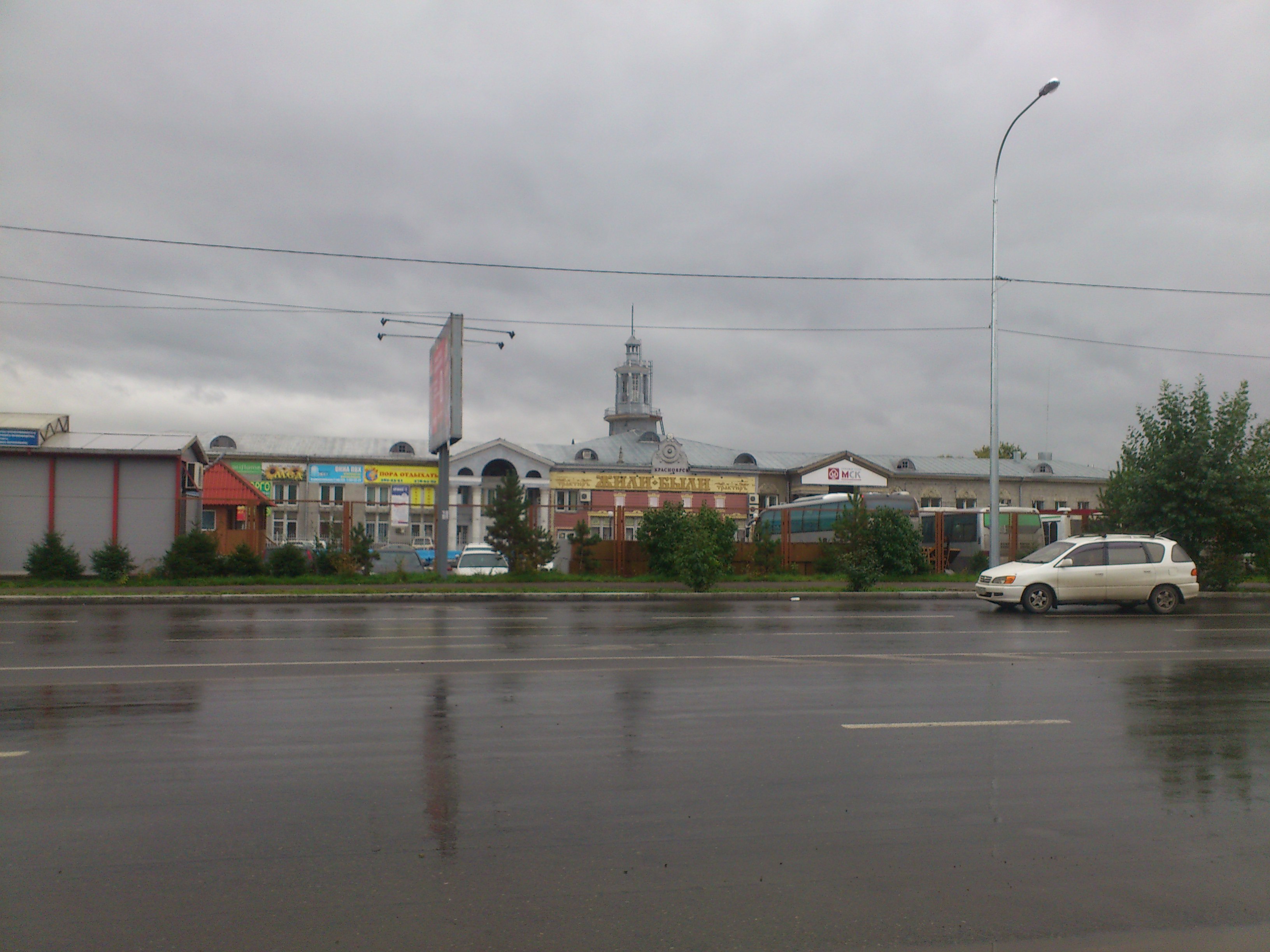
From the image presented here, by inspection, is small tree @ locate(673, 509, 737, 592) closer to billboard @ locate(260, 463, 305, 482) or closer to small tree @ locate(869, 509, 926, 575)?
small tree @ locate(869, 509, 926, 575)

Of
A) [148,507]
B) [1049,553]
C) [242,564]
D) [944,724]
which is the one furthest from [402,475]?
[944,724]

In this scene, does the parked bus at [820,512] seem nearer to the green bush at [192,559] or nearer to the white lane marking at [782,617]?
the white lane marking at [782,617]

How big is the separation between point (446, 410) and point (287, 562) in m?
6.37

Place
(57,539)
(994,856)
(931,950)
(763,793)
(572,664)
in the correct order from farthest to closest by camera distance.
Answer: (57,539) < (572,664) < (763,793) < (994,856) < (931,950)

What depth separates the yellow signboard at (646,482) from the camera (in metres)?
63.8

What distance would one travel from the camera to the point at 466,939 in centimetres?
402

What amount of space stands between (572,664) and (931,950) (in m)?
8.16

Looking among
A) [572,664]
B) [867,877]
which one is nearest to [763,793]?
[867,877]

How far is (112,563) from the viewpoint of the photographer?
26.6 m

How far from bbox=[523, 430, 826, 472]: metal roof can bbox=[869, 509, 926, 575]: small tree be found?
32511 millimetres

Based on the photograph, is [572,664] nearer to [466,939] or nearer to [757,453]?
[466,939]

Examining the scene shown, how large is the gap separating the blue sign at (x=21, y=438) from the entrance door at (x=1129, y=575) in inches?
1132

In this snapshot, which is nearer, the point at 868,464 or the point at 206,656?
the point at 206,656

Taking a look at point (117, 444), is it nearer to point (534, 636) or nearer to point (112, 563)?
point (112, 563)
